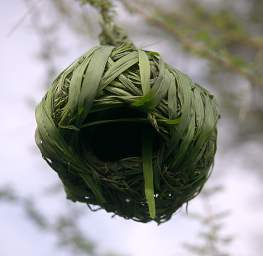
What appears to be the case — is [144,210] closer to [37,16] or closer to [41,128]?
[41,128]

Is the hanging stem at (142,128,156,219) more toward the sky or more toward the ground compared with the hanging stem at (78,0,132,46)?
more toward the ground

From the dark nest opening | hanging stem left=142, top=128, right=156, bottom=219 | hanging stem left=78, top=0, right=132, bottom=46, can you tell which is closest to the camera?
hanging stem left=142, top=128, right=156, bottom=219

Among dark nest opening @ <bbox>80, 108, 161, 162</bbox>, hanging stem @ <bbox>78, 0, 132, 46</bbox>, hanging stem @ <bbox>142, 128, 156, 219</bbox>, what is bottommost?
hanging stem @ <bbox>142, 128, 156, 219</bbox>

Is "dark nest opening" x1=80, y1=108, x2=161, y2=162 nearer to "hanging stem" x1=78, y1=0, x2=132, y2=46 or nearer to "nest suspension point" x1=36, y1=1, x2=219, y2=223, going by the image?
"nest suspension point" x1=36, y1=1, x2=219, y2=223

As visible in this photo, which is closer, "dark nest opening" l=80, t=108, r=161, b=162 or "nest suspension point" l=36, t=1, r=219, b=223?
"nest suspension point" l=36, t=1, r=219, b=223

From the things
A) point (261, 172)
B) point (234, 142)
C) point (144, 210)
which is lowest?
point (144, 210)

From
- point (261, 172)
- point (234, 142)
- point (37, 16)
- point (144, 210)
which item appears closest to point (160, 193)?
point (144, 210)

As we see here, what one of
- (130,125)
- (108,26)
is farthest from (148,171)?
(108,26)

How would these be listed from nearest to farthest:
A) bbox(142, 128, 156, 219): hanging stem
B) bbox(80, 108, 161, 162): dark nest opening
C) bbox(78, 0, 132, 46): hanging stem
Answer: bbox(142, 128, 156, 219): hanging stem → bbox(80, 108, 161, 162): dark nest opening → bbox(78, 0, 132, 46): hanging stem

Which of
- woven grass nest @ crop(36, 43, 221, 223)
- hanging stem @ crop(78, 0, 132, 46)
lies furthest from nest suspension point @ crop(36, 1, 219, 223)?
hanging stem @ crop(78, 0, 132, 46)
